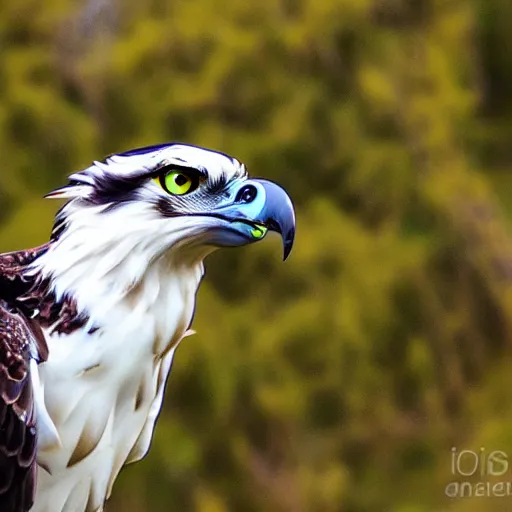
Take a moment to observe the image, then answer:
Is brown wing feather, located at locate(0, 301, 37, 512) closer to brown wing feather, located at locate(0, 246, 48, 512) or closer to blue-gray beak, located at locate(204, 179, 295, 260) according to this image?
brown wing feather, located at locate(0, 246, 48, 512)

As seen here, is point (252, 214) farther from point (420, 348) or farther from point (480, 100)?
point (480, 100)

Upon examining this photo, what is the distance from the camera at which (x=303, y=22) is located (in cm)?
247

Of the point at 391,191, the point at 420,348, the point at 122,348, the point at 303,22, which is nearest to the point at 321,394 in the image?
the point at 420,348

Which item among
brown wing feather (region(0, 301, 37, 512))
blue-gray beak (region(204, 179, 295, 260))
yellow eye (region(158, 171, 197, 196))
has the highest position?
yellow eye (region(158, 171, 197, 196))

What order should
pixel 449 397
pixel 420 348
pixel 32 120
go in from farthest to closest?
pixel 449 397 < pixel 420 348 < pixel 32 120

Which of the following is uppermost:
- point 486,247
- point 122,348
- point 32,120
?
point 32,120

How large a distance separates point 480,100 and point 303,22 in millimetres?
824

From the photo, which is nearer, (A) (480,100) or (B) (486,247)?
(B) (486,247)

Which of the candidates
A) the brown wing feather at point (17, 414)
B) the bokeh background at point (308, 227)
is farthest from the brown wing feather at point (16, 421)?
the bokeh background at point (308, 227)

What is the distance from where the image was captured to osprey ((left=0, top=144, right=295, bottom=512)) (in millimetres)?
782

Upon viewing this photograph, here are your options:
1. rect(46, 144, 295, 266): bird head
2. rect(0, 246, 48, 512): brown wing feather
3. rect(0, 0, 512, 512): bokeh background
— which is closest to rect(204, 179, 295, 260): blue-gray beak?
rect(46, 144, 295, 266): bird head

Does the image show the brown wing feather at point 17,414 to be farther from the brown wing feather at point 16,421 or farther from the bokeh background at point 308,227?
the bokeh background at point 308,227

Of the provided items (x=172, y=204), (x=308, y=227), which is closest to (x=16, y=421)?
(x=172, y=204)

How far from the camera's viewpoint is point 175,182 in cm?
79
